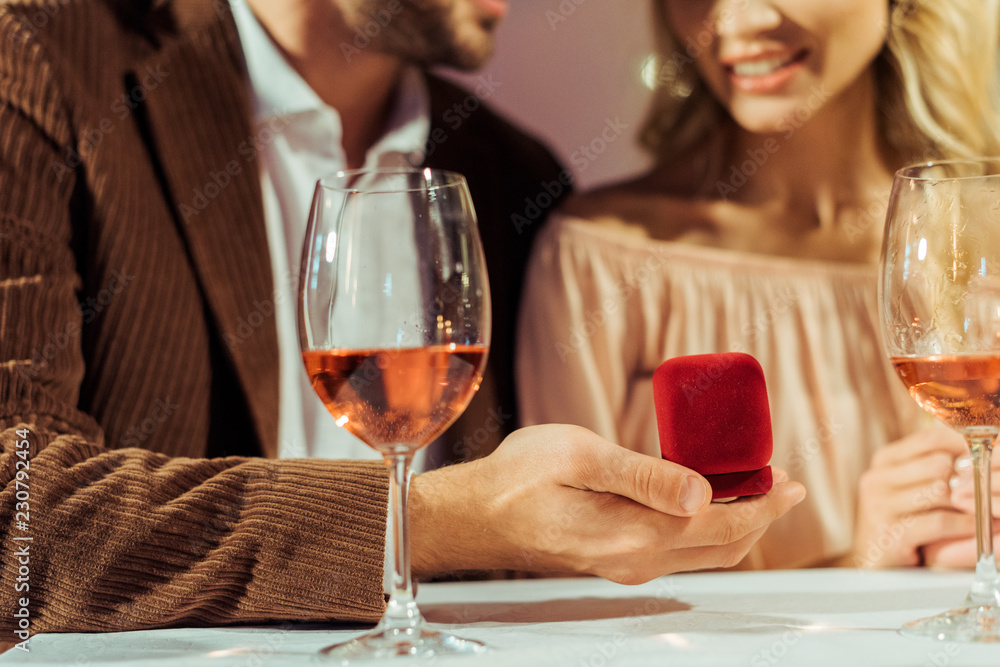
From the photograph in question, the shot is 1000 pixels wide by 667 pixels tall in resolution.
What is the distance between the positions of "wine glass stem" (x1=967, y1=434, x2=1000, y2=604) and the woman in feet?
2.52

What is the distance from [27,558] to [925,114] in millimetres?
1421

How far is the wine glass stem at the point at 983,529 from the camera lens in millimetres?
541

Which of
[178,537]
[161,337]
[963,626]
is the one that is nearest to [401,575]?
[178,537]

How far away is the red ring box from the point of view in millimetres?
598

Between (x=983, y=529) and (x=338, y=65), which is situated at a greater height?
(x=338, y=65)

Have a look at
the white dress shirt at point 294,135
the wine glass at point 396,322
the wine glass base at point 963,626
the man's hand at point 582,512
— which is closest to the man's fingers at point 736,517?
the man's hand at point 582,512

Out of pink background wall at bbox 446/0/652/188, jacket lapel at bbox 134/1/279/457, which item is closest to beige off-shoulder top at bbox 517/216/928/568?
pink background wall at bbox 446/0/652/188

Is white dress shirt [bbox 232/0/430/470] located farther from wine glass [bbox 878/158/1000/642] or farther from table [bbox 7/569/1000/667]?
wine glass [bbox 878/158/1000/642]

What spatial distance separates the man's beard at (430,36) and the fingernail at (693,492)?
961mm

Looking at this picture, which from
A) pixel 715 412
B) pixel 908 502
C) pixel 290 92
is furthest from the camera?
pixel 290 92

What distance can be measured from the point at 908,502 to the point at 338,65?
1152 millimetres

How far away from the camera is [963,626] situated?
1.76ft

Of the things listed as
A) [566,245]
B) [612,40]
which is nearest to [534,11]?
[612,40]

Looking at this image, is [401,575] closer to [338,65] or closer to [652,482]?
[652,482]
